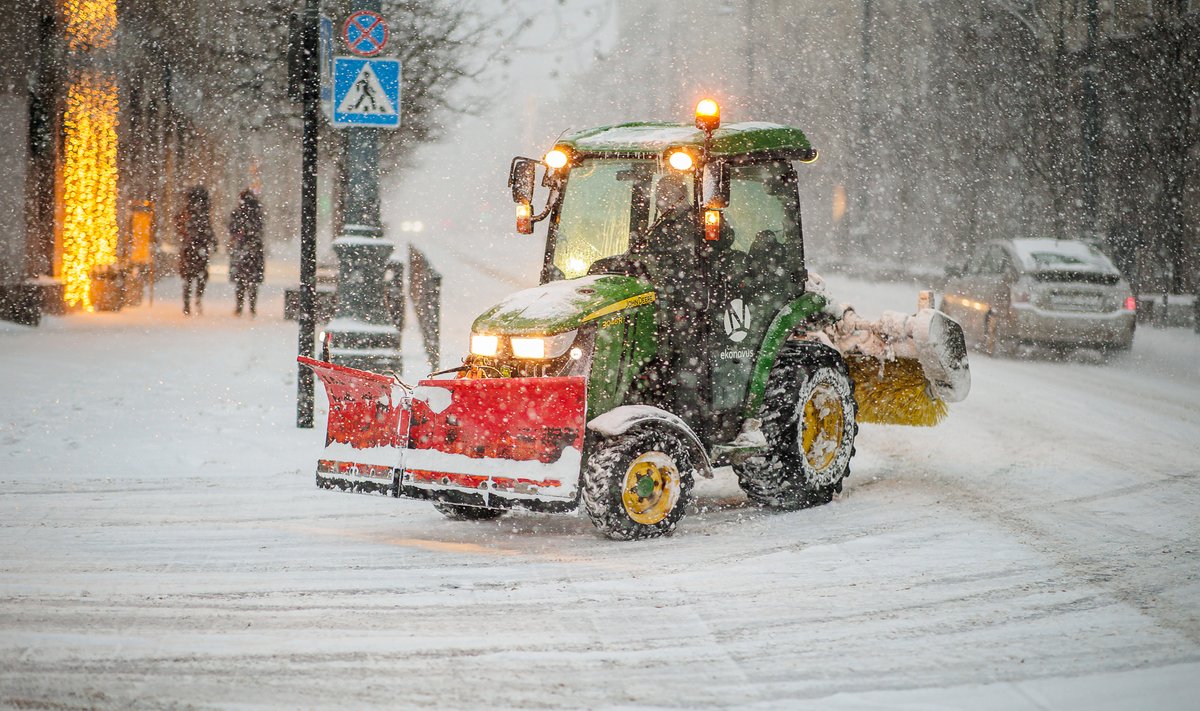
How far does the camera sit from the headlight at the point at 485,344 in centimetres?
707

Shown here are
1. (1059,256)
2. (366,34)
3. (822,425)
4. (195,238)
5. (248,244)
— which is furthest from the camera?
(195,238)

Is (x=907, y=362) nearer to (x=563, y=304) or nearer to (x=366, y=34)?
(x=563, y=304)

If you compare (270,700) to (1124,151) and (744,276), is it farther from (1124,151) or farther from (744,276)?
(1124,151)

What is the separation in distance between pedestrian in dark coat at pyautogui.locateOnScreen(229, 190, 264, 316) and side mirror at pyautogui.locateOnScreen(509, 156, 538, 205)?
1392 centimetres

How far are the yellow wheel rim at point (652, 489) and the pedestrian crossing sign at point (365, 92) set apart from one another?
4727 millimetres

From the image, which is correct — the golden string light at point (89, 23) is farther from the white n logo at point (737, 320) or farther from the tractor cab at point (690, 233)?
the white n logo at point (737, 320)

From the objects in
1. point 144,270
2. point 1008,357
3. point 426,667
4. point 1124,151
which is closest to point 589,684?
point 426,667

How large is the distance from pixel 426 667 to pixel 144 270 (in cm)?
2137

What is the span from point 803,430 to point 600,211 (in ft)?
5.83

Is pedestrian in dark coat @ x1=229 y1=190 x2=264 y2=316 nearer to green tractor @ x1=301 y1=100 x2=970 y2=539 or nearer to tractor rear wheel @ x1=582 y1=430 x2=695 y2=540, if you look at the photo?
green tractor @ x1=301 y1=100 x2=970 y2=539

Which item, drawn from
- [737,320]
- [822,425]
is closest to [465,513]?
[737,320]

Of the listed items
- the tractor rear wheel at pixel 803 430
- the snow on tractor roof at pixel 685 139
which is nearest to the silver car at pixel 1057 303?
the tractor rear wheel at pixel 803 430

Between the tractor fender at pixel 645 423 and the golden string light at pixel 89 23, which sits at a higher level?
the golden string light at pixel 89 23

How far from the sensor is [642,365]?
729 centimetres
